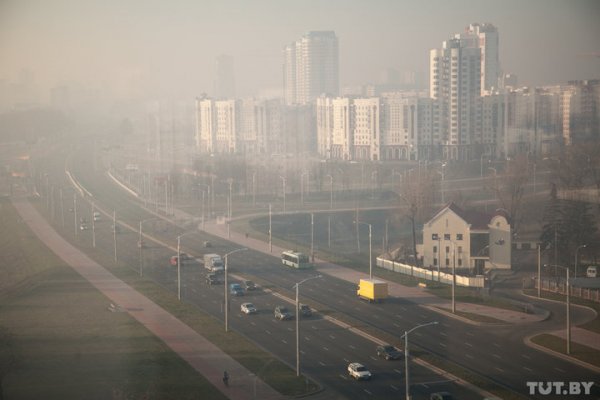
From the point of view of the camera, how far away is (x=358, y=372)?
10781mm

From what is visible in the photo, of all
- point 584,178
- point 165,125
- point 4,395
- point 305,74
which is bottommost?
point 4,395

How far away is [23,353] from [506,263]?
1116 centimetres

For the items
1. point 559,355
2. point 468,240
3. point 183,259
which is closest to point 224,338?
point 559,355

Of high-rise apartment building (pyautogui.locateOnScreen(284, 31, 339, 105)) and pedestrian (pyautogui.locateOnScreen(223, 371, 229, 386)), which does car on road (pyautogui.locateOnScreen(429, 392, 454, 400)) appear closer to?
pedestrian (pyautogui.locateOnScreen(223, 371, 229, 386))

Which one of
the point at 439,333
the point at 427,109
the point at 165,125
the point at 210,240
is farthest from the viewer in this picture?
the point at 427,109

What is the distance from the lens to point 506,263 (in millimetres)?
18734

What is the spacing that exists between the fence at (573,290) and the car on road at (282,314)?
549cm

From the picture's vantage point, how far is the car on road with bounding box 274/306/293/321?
557 inches

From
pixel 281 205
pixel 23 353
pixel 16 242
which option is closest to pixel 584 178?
pixel 281 205

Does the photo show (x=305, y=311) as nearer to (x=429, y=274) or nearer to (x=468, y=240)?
(x=429, y=274)

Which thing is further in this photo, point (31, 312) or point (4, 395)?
point (31, 312)

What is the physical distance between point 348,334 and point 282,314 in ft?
5.16

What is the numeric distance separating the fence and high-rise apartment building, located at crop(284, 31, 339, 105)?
53.4 m

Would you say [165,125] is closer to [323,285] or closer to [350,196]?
[350,196]
